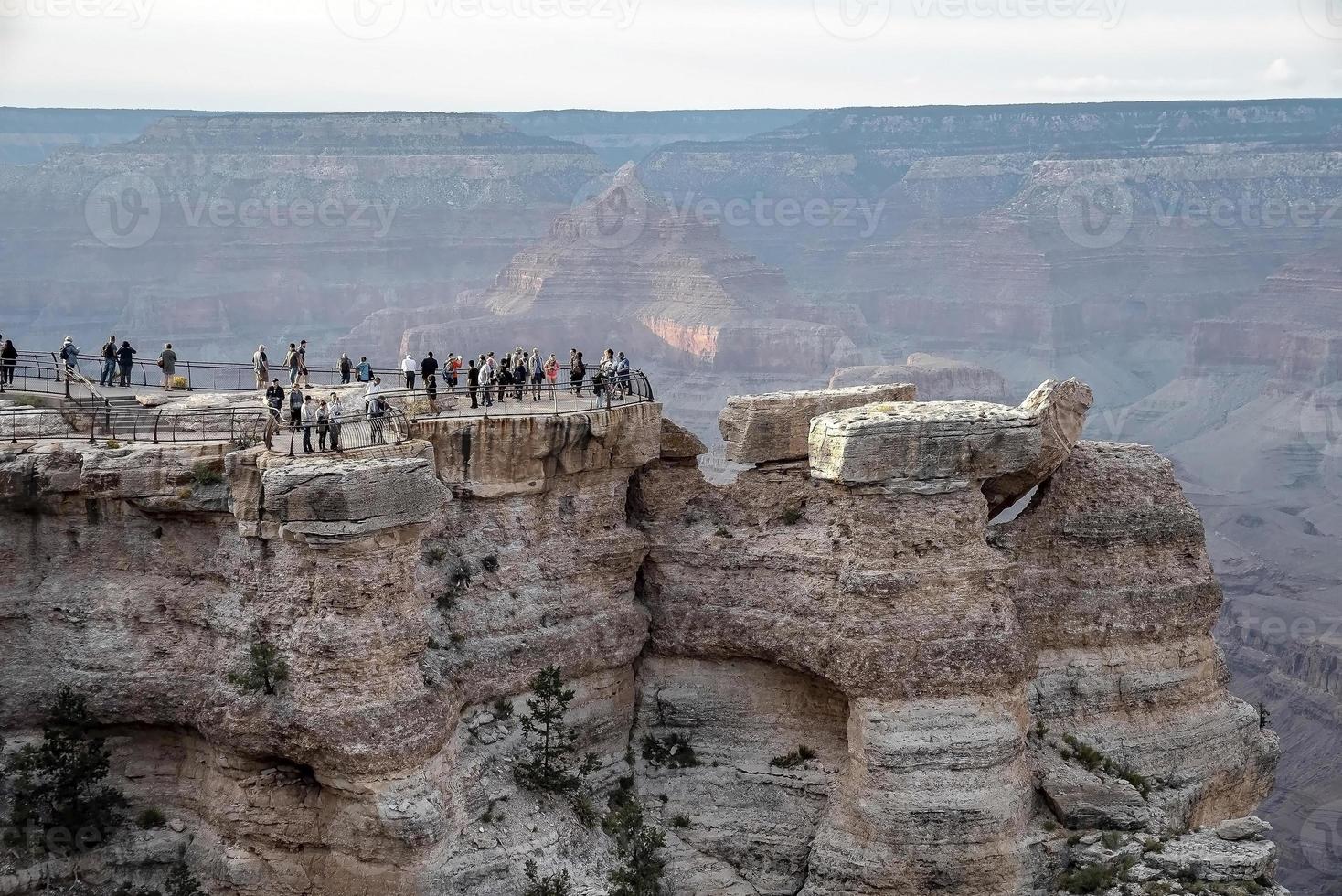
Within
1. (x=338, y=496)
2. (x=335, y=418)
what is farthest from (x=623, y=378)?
(x=338, y=496)

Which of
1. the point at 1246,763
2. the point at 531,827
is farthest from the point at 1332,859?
the point at 531,827

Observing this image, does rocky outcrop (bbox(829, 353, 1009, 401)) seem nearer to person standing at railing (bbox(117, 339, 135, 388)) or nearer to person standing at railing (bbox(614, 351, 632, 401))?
person standing at railing (bbox(614, 351, 632, 401))

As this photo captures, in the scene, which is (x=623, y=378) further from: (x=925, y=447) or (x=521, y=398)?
(x=925, y=447)

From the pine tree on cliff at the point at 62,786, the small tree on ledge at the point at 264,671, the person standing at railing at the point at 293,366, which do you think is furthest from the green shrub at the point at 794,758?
the pine tree on cliff at the point at 62,786

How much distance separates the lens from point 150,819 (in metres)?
41.2

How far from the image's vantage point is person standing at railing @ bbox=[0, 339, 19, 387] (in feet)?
154

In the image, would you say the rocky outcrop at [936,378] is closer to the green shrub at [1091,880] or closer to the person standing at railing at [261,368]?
the person standing at railing at [261,368]

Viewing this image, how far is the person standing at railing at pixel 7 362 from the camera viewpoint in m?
47.0

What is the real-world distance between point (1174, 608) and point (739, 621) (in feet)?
36.0

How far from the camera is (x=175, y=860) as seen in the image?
134 ft

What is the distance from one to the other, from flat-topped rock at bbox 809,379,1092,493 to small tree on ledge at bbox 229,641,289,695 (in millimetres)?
12603

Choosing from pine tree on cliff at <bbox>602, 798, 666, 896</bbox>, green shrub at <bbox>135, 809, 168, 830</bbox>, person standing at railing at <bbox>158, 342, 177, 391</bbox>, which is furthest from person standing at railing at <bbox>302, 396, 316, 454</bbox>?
pine tree on cliff at <bbox>602, 798, 666, 896</bbox>

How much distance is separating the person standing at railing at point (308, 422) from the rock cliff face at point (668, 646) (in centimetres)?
90

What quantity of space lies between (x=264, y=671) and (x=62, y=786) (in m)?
5.17
